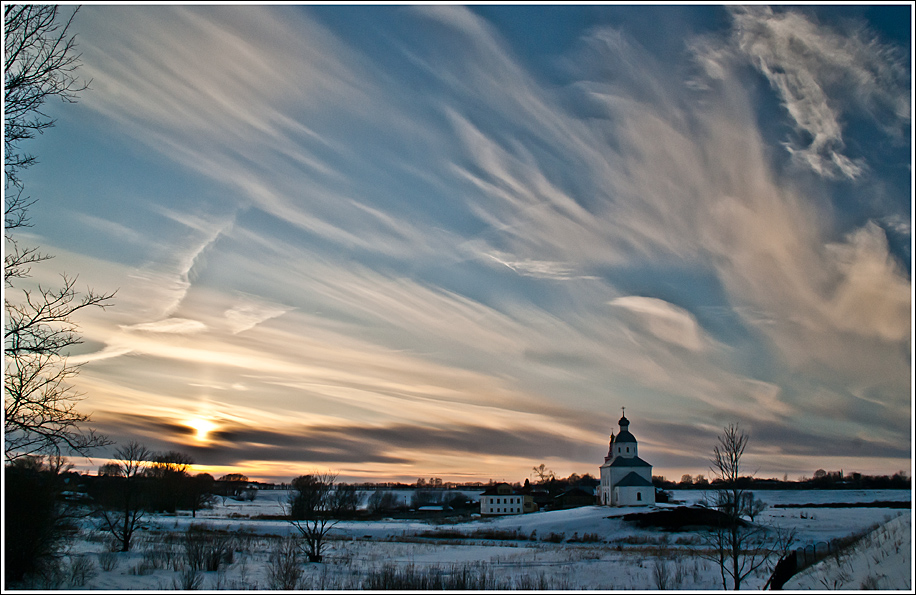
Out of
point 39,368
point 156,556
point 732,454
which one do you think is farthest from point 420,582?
point 156,556

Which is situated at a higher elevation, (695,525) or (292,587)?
(292,587)

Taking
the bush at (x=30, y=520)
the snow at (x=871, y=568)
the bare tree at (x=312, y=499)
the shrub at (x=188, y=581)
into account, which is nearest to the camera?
the snow at (x=871, y=568)

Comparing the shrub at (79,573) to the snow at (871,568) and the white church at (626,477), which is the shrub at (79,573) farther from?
the white church at (626,477)

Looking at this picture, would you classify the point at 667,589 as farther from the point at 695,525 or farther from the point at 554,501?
the point at 554,501

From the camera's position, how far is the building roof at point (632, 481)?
264 feet

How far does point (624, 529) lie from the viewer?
50.0 m

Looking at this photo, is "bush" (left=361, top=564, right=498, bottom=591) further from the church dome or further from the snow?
the church dome

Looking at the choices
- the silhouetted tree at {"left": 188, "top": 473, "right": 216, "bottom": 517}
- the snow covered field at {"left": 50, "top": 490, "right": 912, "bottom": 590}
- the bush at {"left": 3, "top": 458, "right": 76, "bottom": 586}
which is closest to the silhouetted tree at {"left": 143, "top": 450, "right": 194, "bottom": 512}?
the silhouetted tree at {"left": 188, "top": 473, "right": 216, "bottom": 517}

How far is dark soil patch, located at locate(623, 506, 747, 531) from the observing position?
48.0 meters

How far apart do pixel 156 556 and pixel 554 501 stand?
86427 millimetres

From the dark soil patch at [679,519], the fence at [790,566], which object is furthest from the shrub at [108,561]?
the dark soil patch at [679,519]

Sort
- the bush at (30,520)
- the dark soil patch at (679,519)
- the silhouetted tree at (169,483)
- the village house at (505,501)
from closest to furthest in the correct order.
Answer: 1. the bush at (30,520)
2. the dark soil patch at (679,519)
3. the silhouetted tree at (169,483)
4. the village house at (505,501)

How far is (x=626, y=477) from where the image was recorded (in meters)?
81.7

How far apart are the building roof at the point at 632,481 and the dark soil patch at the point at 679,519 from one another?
92.4 feet
